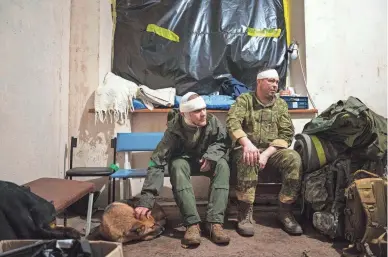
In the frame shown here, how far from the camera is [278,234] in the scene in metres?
1.97

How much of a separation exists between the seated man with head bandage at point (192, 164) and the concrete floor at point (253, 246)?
0.07m

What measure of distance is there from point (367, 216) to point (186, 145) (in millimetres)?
1077

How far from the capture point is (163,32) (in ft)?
Result: 9.93

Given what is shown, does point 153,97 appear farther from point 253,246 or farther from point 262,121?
point 253,246

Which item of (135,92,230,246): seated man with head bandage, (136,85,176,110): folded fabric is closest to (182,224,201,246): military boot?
(135,92,230,246): seated man with head bandage

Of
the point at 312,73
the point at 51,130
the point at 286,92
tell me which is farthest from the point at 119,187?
the point at 312,73

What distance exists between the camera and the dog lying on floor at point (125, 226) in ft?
6.03

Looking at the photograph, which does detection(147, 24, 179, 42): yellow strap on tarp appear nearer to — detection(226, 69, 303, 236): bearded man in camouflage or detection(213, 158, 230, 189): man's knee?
detection(226, 69, 303, 236): bearded man in camouflage

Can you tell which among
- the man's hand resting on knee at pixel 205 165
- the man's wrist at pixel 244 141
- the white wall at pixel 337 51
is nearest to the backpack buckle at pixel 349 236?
the man's wrist at pixel 244 141

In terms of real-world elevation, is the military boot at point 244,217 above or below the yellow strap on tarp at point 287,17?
below

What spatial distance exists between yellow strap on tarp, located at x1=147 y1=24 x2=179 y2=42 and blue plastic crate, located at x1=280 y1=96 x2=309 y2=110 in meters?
1.13

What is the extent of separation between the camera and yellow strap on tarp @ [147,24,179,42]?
302 cm

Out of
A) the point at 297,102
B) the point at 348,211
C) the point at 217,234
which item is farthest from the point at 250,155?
the point at 297,102

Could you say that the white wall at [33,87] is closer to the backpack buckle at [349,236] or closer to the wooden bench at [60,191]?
the wooden bench at [60,191]
